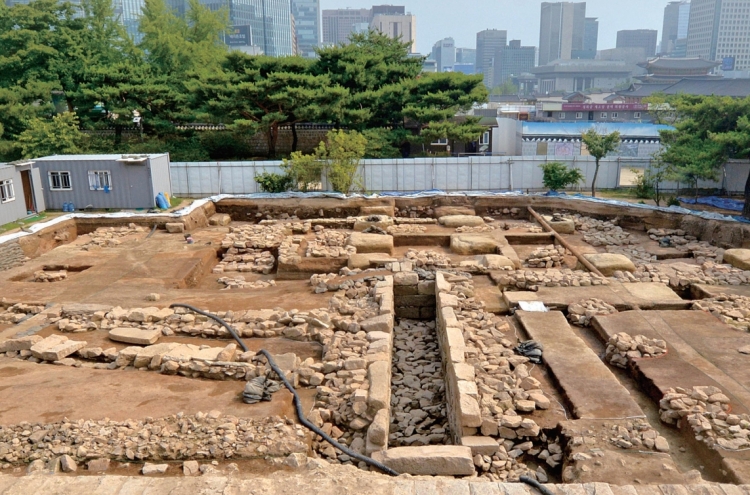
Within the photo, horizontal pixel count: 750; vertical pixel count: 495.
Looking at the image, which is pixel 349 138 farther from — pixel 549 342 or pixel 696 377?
pixel 696 377

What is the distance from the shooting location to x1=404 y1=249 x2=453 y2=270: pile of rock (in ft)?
39.6

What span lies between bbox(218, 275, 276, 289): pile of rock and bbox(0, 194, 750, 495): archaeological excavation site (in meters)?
0.08

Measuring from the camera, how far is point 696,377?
7113 mm

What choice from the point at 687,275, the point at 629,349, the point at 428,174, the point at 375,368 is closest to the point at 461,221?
the point at 428,174

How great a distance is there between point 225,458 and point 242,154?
20.4m

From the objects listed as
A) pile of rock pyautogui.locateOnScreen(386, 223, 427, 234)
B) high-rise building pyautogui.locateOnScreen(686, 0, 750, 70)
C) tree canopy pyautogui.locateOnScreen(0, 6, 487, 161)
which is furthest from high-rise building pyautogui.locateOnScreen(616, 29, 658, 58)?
pile of rock pyautogui.locateOnScreen(386, 223, 427, 234)

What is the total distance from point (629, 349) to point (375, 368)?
342 centimetres

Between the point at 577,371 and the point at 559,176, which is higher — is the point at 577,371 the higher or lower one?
the lower one

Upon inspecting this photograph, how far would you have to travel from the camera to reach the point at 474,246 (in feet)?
45.2

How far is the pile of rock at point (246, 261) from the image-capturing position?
1353cm

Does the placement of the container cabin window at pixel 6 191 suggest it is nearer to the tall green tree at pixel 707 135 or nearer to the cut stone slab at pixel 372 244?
the cut stone slab at pixel 372 244

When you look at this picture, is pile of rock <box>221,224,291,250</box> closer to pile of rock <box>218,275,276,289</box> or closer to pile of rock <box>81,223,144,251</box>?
pile of rock <box>218,275,276,289</box>

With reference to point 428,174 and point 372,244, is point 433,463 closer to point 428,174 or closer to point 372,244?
point 372,244

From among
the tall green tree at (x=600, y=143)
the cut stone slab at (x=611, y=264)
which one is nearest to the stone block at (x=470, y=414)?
the cut stone slab at (x=611, y=264)
